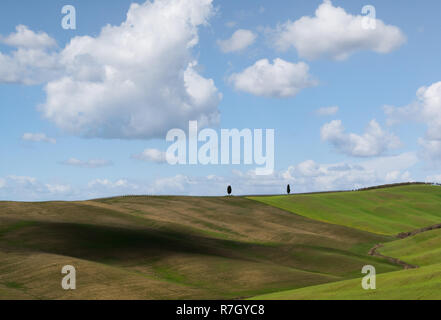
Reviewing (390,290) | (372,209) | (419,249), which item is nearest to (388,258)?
(419,249)

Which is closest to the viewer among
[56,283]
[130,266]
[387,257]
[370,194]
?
[56,283]

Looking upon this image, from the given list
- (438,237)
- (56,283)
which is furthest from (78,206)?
(438,237)

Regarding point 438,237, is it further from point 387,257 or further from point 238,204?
point 238,204

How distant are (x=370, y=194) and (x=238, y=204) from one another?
4618cm

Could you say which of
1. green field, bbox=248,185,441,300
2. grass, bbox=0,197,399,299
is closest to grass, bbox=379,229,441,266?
green field, bbox=248,185,441,300

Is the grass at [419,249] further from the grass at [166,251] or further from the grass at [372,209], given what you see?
the grass at [372,209]

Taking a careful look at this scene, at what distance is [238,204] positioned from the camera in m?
114

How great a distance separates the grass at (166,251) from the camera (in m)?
46.7

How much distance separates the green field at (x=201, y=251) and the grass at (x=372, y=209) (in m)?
0.75

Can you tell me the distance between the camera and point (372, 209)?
124 metres

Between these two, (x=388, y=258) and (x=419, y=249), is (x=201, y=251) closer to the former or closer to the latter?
(x=388, y=258)

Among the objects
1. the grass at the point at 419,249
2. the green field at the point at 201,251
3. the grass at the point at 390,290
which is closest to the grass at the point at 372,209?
the green field at the point at 201,251

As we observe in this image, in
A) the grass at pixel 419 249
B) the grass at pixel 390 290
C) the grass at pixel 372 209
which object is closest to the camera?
the grass at pixel 390 290

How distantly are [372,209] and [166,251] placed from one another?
75022 mm
